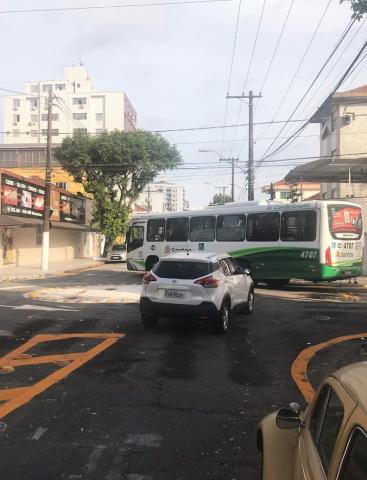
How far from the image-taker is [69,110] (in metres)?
110

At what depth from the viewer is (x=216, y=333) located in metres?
10.5

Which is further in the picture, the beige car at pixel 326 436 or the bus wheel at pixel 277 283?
the bus wheel at pixel 277 283

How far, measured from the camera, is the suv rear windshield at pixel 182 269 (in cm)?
1068

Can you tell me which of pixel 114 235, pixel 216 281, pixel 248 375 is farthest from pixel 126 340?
pixel 114 235

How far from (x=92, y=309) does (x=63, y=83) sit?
358ft

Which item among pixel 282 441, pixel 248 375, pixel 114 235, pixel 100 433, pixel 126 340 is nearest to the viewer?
pixel 282 441

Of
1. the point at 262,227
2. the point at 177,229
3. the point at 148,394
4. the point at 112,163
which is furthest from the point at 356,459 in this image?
the point at 112,163

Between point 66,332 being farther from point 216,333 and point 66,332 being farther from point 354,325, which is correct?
point 354,325

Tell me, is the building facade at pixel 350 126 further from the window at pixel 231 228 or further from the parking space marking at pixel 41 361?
the parking space marking at pixel 41 361

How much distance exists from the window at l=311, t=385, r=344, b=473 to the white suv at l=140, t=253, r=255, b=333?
7397mm

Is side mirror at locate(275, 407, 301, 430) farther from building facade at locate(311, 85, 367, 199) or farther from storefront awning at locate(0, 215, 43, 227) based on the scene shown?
building facade at locate(311, 85, 367, 199)

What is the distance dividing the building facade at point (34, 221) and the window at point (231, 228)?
13309 mm

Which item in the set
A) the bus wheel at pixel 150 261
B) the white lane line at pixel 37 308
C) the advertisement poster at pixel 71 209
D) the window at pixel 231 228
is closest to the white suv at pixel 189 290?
the white lane line at pixel 37 308

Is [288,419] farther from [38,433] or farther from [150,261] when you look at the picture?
[150,261]
